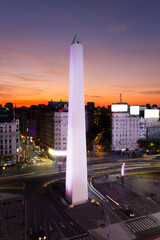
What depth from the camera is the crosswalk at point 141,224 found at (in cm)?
2725

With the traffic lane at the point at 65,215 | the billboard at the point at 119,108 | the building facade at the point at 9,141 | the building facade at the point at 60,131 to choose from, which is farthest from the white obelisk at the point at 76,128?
the billboard at the point at 119,108

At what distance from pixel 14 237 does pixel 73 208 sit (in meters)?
9.93

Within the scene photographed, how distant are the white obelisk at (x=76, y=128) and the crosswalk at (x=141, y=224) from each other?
882 cm

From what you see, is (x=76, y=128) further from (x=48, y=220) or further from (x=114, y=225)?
(x=114, y=225)

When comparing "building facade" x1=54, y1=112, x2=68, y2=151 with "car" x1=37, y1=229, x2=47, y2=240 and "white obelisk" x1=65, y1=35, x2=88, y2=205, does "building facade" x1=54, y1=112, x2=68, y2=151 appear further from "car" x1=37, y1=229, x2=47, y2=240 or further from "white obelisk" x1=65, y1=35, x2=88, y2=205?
"car" x1=37, y1=229, x2=47, y2=240

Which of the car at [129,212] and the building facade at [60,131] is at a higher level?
the building facade at [60,131]

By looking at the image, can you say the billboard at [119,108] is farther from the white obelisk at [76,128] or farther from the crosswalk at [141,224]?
the crosswalk at [141,224]

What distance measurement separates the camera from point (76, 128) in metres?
32.7

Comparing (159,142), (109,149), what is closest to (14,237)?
(109,149)

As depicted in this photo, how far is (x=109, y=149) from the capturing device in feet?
275

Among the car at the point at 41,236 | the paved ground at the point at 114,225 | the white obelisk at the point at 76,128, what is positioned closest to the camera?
the car at the point at 41,236

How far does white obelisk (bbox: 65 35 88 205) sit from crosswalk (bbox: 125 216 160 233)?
8816mm

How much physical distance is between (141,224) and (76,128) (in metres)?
15.7

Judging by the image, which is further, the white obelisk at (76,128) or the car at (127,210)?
the white obelisk at (76,128)
